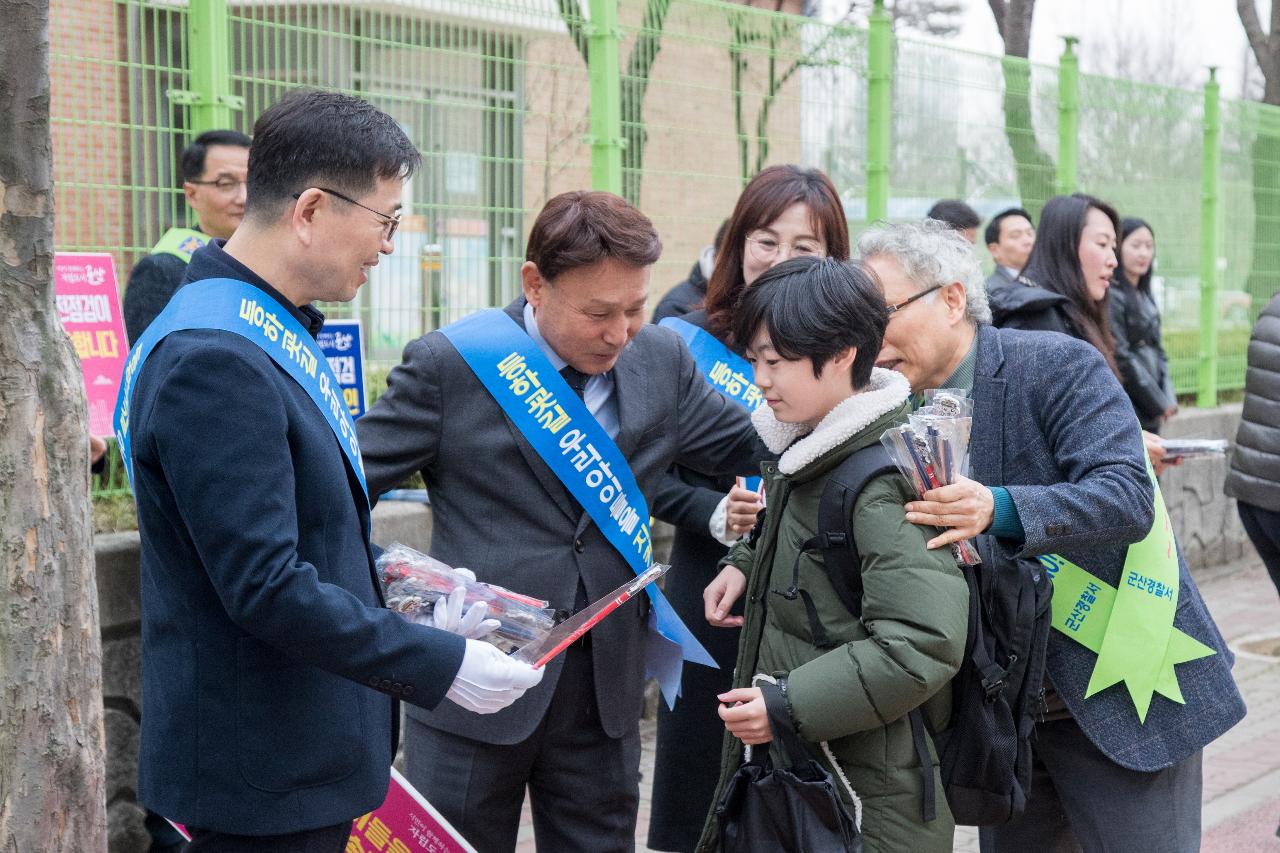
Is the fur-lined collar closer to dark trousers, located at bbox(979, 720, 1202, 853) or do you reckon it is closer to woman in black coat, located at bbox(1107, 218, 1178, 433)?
dark trousers, located at bbox(979, 720, 1202, 853)

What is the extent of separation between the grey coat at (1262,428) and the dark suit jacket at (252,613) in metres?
3.70

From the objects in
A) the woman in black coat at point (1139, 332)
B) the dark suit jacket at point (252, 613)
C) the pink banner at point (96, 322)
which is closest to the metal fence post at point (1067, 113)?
the woman in black coat at point (1139, 332)

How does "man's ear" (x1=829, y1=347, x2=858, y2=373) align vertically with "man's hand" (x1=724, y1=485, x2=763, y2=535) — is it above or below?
above

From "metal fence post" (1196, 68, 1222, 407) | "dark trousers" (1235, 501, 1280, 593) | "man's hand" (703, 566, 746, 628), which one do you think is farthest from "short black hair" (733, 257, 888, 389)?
"metal fence post" (1196, 68, 1222, 407)

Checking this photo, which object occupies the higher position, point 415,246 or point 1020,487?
point 415,246

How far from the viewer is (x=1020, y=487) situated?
108 inches

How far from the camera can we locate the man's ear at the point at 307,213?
2.23 m

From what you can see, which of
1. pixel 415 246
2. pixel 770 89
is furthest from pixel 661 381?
pixel 770 89

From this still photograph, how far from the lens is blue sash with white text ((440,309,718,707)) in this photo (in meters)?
2.96

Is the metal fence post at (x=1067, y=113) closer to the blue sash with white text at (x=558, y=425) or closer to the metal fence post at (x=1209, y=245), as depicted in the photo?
the metal fence post at (x=1209, y=245)

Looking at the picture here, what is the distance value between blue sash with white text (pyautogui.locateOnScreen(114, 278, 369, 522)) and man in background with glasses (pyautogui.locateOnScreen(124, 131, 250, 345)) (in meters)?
2.16

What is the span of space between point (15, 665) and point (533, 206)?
335cm

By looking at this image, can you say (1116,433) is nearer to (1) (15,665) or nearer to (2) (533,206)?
(1) (15,665)

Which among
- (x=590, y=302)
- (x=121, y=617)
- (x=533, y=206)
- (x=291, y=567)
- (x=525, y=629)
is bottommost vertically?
(x=121, y=617)
